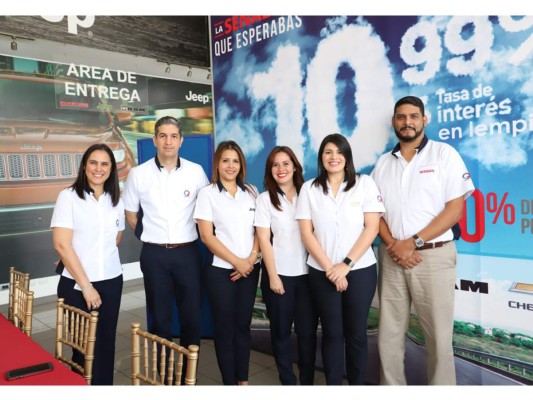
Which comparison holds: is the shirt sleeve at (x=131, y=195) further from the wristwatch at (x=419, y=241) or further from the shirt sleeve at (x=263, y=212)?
the wristwatch at (x=419, y=241)

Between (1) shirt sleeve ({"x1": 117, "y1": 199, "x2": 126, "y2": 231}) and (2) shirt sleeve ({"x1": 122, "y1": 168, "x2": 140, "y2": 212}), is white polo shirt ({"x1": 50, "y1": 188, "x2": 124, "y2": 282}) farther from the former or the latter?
(2) shirt sleeve ({"x1": 122, "y1": 168, "x2": 140, "y2": 212})

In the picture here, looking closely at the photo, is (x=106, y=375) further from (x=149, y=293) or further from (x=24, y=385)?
(x=24, y=385)

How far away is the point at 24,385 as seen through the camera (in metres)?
1.46

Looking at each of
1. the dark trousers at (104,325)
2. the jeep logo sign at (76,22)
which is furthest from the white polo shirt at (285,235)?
the jeep logo sign at (76,22)

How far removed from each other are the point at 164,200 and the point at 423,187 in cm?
154

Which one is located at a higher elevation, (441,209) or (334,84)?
(334,84)

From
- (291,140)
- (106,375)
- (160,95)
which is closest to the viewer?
(106,375)

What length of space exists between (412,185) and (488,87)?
65 cm

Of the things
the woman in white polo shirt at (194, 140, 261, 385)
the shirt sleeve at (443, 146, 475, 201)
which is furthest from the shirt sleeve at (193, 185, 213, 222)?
the shirt sleeve at (443, 146, 475, 201)

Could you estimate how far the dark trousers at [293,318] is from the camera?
2.56m

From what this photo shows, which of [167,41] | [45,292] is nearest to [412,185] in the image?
[167,41]

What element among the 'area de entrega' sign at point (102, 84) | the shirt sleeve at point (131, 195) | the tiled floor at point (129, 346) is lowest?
the tiled floor at point (129, 346)

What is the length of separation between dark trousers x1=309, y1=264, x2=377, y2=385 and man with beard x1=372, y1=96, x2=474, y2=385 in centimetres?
22

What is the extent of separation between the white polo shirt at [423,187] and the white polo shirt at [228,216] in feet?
2.69
